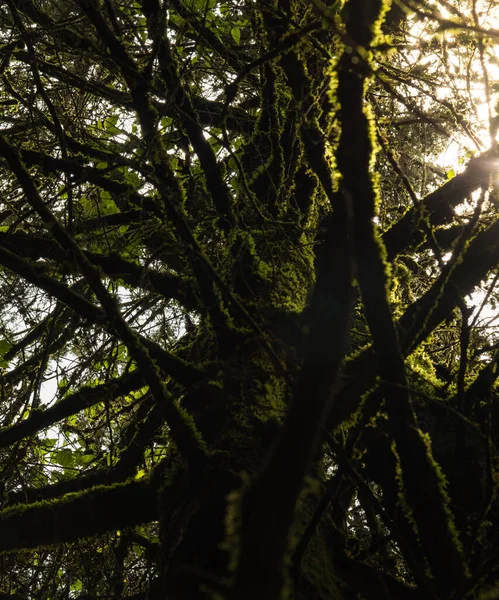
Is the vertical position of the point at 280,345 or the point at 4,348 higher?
the point at 4,348

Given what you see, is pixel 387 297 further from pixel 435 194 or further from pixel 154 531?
pixel 154 531

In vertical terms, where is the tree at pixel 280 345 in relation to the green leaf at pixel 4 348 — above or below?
below

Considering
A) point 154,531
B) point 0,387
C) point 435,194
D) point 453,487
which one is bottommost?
point 453,487

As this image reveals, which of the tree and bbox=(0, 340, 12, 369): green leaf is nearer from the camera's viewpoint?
the tree

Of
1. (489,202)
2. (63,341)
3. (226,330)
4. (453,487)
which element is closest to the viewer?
(453,487)

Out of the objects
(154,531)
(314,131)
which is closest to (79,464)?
(154,531)

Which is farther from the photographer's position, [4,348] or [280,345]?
[4,348]

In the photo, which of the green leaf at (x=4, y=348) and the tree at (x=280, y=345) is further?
the green leaf at (x=4, y=348)

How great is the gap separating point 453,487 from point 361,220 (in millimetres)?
1295

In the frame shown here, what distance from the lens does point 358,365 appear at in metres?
1.75

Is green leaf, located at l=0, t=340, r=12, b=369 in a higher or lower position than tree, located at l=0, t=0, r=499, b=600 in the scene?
higher

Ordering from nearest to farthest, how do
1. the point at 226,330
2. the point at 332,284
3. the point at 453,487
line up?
1. the point at 332,284
2. the point at 453,487
3. the point at 226,330

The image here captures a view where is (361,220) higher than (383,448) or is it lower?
higher

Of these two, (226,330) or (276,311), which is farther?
(276,311)
